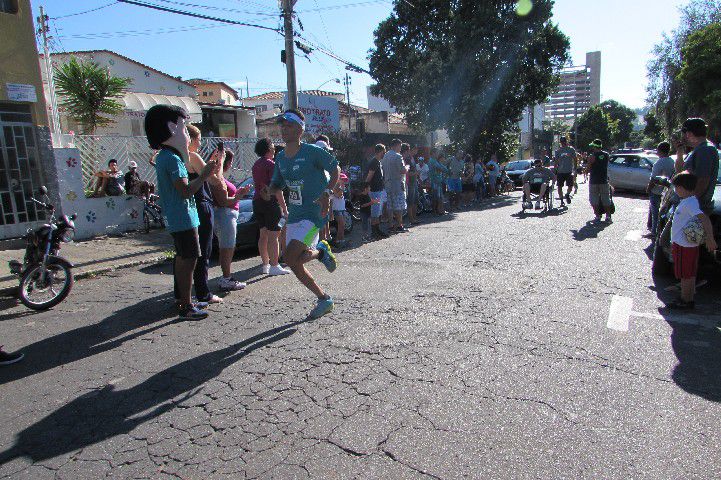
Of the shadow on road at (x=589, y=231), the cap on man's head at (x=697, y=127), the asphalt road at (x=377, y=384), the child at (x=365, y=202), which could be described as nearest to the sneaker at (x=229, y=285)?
the asphalt road at (x=377, y=384)

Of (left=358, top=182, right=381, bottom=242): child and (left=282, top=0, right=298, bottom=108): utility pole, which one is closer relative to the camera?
(left=358, top=182, right=381, bottom=242): child

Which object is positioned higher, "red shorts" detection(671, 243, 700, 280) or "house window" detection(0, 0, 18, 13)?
"house window" detection(0, 0, 18, 13)

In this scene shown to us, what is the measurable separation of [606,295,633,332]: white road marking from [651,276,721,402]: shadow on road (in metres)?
0.31

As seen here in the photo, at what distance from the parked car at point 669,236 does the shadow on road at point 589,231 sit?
103 inches

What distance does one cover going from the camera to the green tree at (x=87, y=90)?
15.8 metres

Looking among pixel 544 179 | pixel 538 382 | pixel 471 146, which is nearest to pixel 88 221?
pixel 538 382

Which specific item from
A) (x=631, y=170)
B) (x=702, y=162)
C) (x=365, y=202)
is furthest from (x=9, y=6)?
(x=631, y=170)

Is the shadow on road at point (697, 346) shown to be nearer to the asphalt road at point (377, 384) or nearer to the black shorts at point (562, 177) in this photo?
the asphalt road at point (377, 384)

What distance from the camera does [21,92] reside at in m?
9.62

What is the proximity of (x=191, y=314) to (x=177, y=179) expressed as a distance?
1323 mm

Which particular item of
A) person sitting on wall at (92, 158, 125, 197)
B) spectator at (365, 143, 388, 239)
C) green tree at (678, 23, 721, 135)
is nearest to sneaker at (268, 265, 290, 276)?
spectator at (365, 143, 388, 239)

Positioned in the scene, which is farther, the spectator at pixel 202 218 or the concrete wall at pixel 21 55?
the concrete wall at pixel 21 55

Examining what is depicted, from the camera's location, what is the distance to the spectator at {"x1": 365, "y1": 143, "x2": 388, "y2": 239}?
9312 mm

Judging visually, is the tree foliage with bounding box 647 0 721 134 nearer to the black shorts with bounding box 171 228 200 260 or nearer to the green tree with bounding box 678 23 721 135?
the green tree with bounding box 678 23 721 135
